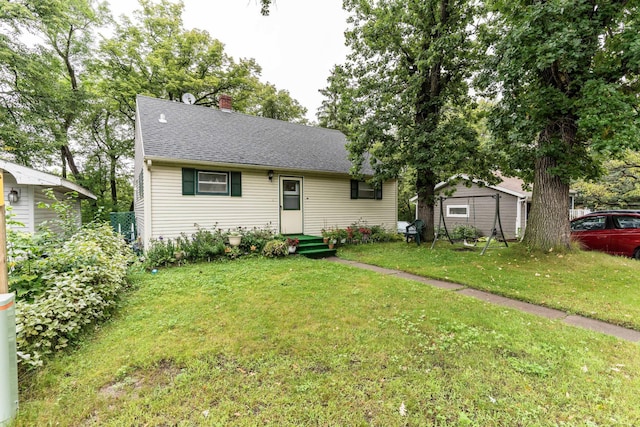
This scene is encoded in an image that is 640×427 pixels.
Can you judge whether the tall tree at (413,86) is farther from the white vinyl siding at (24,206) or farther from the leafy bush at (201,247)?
the white vinyl siding at (24,206)

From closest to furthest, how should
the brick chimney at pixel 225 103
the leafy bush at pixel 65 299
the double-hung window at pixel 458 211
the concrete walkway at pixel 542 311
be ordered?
1. the leafy bush at pixel 65 299
2. the concrete walkway at pixel 542 311
3. the brick chimney at pixel 225 103
4. the double-hung window at pixel 458 211

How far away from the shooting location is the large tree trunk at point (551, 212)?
675 cm

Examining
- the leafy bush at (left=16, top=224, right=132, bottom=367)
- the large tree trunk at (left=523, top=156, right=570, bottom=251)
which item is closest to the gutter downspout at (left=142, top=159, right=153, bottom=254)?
the leafy bush at (left=16, top=224, right=132, bottom=367)

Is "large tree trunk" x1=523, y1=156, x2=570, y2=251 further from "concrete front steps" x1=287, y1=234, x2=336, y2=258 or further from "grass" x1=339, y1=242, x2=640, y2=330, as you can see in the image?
"concrete front steps" x1=287, y1=234, x2=336, y2=258

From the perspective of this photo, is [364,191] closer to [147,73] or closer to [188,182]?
[188,182]

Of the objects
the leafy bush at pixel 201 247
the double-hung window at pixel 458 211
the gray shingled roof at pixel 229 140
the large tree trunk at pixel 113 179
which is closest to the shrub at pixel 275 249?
the leafy bush at pixel 201 247

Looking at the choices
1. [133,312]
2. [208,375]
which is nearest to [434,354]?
[208,375]

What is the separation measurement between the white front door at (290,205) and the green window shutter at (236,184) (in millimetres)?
1456

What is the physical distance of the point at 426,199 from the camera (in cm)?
978

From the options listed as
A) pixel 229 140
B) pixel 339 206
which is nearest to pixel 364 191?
pixel 339 206

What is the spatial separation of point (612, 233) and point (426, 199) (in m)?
5.18

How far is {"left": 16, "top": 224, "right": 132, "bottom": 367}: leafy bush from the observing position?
2.72 metres

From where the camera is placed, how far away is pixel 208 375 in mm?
2486

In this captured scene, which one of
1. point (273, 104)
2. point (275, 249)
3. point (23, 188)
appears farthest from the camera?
point (273, 104)
